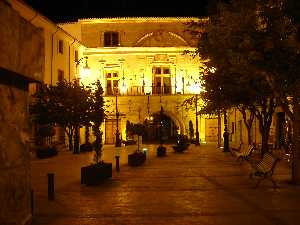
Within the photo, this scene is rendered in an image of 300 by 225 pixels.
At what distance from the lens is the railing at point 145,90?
5638 centimetres

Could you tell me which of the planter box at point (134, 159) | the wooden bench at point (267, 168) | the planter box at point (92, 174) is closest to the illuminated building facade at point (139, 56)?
the planter box at point (134, 159)

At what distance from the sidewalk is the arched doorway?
36.5 metres

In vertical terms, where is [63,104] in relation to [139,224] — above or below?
above

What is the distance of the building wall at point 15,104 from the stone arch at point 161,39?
49921 millimetres

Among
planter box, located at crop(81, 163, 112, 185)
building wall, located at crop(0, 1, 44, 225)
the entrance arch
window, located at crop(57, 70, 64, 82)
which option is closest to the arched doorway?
the entrance arch

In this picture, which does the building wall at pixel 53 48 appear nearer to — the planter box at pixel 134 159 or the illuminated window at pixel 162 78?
the illuminated window at pixel 162 78

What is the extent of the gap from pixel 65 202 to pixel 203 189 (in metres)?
3.94

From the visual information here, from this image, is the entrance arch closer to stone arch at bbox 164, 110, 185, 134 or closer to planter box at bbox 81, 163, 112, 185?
stone arch at bbox 164, 110, 185, 134

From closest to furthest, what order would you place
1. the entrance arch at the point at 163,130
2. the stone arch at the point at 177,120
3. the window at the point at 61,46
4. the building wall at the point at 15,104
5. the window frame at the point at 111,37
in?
the building wall at the point at 15,104 → the window at the point at 61,46 → the entrance arch at the point at 163,130 → the stone arch at the point at 177,120 → the window frame at the point at 111,37

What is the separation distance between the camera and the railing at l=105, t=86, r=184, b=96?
5638 cm

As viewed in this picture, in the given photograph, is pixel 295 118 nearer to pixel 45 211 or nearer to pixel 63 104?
pixel 45 211

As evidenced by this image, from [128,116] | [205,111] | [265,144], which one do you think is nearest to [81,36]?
[128,116]

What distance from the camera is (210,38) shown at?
18297 mm

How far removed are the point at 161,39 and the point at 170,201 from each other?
4613 cm
